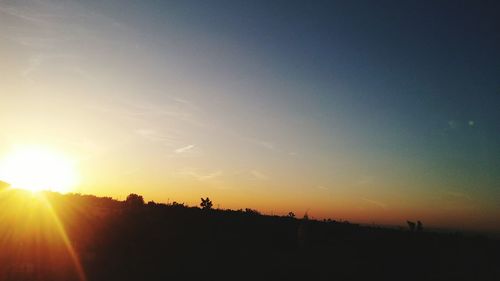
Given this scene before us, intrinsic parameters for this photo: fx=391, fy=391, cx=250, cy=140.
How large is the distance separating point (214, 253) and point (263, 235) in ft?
32.8

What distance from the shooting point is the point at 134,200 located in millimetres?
50000

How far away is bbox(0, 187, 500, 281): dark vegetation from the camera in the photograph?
73.0 ft

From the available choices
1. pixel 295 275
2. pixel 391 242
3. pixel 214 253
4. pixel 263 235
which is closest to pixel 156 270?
pixel 214 253

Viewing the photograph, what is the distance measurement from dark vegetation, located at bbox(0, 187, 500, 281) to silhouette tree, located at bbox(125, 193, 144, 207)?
7059 mm

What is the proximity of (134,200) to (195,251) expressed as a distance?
24.7 m

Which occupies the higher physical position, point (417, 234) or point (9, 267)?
point (417, 234)

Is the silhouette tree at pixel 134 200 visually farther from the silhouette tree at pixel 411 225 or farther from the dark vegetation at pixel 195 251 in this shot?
the silhouette tree at pixel 411 225

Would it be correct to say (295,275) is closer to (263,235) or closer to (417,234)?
(263,235)

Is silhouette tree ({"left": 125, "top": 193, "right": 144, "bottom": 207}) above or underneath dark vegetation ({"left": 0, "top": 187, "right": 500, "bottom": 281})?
above

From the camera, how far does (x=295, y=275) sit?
23781mm

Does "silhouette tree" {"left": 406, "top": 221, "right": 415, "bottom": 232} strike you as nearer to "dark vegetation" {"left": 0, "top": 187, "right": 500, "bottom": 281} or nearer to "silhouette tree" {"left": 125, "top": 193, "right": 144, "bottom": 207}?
"dark vegetation" {"left": 0, "top": 187, "right": 500, "bottom": 281}

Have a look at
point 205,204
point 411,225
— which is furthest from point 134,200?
point 411,225

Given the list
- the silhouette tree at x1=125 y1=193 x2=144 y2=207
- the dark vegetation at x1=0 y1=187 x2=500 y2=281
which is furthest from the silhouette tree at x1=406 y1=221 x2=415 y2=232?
the silhouette tree at x1=125 y1=193 x2=144 y2=207

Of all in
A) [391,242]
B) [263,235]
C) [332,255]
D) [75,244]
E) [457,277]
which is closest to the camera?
[75,244]
